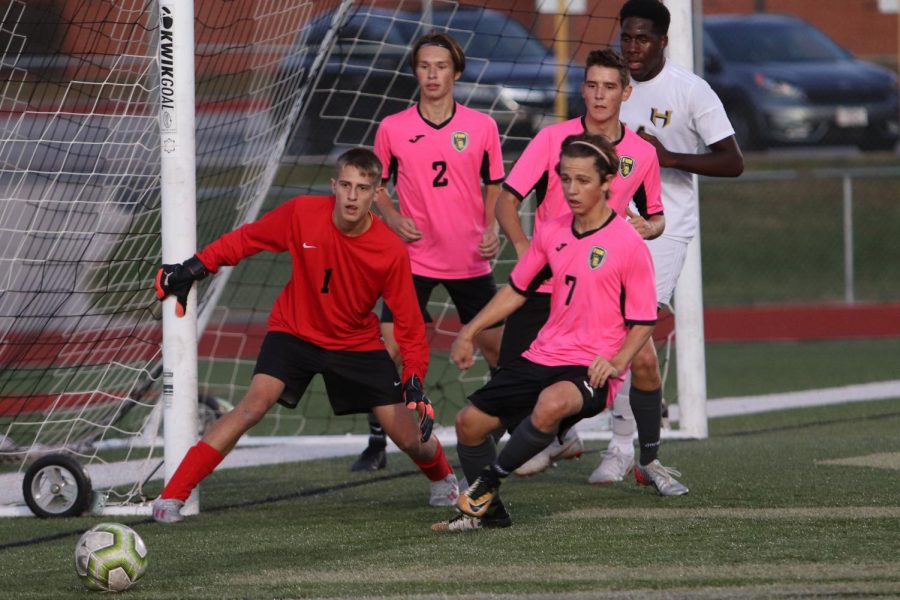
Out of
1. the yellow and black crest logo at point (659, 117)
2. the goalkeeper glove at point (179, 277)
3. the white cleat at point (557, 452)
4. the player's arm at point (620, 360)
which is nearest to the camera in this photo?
the player's arm at point (620, 360)

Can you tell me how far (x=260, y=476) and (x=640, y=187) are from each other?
272cm

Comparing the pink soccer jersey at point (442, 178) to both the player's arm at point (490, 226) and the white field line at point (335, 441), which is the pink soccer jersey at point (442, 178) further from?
the white field line at point (335, 441)

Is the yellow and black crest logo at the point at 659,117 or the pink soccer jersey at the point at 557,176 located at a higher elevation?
the yellow and black crest logo at the point at 659,117

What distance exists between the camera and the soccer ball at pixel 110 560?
5012 mm

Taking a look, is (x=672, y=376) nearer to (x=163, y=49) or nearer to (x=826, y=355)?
(x=826, y=355)

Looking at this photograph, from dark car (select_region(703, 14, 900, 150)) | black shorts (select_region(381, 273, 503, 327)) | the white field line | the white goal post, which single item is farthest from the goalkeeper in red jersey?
dark car (select_region(703, 14, 900, 150))

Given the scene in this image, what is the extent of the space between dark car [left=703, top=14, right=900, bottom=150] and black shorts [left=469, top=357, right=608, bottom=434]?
1366 cm

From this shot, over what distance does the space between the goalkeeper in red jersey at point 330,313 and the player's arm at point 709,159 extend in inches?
56.9

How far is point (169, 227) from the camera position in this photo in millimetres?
6668

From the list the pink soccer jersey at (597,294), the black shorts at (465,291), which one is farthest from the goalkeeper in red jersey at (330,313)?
the black shorts at (465,291)

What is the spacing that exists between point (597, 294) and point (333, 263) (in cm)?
116

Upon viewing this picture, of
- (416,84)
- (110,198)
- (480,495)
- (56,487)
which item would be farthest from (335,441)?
(416,84)

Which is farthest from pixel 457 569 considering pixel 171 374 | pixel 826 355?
pixel 826 355

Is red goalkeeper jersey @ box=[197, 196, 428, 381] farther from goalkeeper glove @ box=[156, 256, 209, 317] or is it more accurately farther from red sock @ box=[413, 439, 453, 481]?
red sock @ box=[413, 439, 453, 481]
